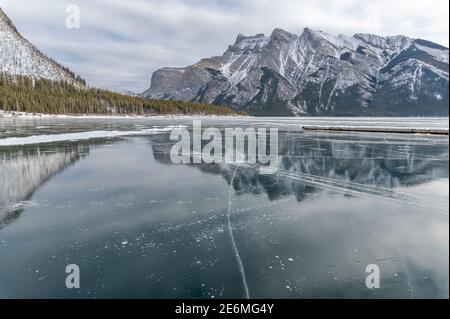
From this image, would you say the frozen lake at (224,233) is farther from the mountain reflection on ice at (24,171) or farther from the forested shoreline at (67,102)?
the forested shoreline at (67,102)

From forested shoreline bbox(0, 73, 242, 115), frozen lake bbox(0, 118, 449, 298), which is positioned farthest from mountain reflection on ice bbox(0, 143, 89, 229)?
forested shoreline bbox(0, 73, 242, 115)

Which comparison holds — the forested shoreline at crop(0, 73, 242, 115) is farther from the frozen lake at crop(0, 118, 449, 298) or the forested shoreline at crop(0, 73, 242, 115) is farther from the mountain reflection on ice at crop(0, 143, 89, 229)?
the frozen lake at crop(0, 118, 449, 298)

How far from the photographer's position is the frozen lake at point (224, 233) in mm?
5789

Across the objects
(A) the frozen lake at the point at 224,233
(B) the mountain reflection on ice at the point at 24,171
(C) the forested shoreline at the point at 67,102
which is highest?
(C) the forested shoreline at the point at 67,102

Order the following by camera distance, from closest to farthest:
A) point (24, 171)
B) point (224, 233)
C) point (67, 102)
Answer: point (224, 233) → point (24, 171) → point (67, 102)

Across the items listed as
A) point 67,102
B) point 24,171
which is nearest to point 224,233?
point 24,171

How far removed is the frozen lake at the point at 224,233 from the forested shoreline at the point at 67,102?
13441 cm

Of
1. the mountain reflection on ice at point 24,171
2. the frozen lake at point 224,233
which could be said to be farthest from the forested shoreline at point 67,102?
the frozen lake at point 224,233

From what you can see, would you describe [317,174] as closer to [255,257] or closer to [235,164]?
[235,164]

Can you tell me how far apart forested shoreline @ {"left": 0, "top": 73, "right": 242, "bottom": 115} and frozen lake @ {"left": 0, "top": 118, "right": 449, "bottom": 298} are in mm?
134405

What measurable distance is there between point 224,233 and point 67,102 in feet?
528

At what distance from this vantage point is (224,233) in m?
8.29

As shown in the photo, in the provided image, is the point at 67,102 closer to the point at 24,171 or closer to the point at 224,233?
the point at 24,171
